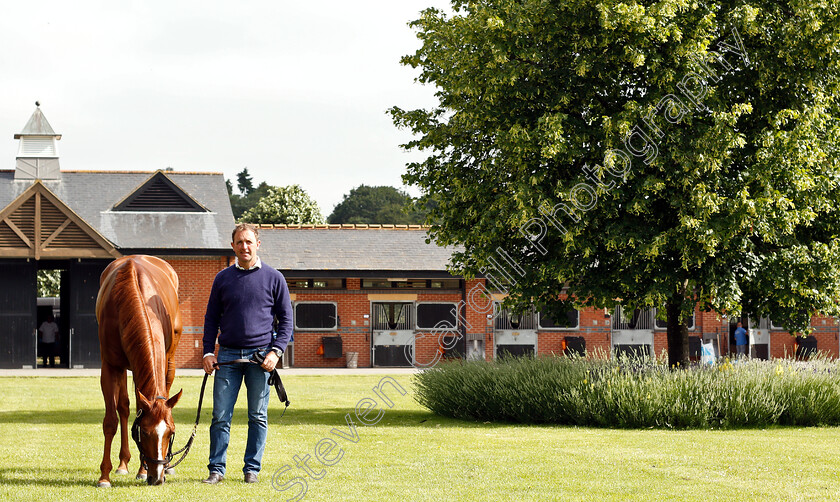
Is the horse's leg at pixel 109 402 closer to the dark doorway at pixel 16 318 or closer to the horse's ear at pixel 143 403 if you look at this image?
the horse's ear at pixel 143 403

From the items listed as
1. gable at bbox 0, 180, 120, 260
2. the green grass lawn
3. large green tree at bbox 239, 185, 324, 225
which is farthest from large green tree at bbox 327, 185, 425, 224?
the green grass lawn

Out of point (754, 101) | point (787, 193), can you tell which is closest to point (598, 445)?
point (787, 193)

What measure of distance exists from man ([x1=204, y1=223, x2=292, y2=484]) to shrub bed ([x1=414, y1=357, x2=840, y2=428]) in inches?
261

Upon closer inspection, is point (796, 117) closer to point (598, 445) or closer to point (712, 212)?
point (712, 212)

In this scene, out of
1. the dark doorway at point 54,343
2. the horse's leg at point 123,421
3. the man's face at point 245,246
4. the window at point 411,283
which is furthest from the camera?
the window at point 411,283

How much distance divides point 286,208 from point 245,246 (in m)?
54.9

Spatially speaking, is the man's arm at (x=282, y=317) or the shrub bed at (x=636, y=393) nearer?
the man's arm at (x=282, y=317)

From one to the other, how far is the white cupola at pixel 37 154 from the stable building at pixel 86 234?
36 millimetres

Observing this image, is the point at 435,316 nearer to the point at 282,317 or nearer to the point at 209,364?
the point at 282,317

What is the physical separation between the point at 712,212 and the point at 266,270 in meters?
8.06

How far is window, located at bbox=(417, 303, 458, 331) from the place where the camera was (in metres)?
33.4

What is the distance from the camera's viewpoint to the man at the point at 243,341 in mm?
7754

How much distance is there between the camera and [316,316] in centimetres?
3284

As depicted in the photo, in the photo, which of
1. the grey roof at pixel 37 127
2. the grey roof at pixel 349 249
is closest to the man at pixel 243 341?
the grey roof at pixel 349 249
